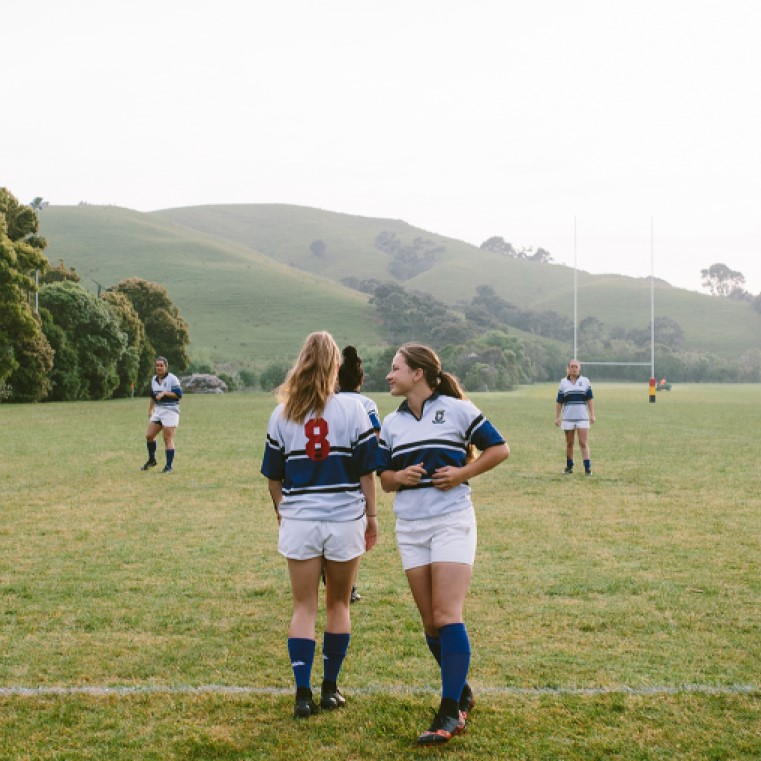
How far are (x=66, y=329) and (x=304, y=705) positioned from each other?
48.6 m

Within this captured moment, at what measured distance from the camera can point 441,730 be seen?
4211mm

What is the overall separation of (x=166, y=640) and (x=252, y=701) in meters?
1.43

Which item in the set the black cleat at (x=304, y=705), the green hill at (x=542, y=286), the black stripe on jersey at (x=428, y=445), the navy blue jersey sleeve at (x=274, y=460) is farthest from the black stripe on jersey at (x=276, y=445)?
the green hill at (x=542, y=286)

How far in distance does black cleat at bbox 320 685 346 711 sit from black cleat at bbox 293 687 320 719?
6 centimetres

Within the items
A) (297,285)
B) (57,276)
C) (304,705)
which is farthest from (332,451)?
(297,285)

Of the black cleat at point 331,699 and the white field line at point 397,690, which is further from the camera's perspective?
the white field line at point 397,690

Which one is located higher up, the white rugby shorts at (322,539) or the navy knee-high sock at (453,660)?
the white rugby shorts at (322,539)

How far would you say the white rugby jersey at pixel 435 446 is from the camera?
178 inches

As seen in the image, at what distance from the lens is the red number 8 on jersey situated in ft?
15.3

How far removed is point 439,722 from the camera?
424cm

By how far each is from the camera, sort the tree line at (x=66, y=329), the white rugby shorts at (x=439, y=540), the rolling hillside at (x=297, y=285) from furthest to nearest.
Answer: the rolling hillside at (x=297, y=285)
the tree line at (x=66, y=329)
the white rugby shorts at (x=439, y=540)

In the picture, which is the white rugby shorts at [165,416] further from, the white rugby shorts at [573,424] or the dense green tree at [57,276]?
the dense green tree at [57,276]

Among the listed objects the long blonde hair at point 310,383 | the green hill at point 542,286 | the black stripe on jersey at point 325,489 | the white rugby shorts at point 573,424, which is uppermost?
the green hill at point 542,286

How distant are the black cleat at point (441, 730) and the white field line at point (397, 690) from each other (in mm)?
679
